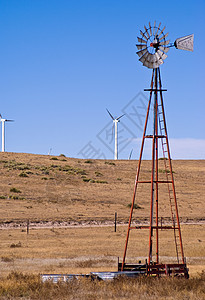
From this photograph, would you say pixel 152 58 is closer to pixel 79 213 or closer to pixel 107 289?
pixel 107 289

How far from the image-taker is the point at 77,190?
73.0 m

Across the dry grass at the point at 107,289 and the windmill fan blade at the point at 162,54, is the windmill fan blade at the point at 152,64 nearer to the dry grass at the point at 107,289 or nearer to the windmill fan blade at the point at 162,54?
the windmill fan blade at the point at 162,54

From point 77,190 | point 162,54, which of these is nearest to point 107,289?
point 162,54

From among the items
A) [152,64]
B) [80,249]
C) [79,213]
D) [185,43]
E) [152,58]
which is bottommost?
[80,249]

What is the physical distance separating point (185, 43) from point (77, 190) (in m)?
51.2

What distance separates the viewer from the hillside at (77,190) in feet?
189

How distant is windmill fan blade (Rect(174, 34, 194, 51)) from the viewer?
23.1m

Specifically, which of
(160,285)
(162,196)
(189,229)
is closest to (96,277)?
(160,285)

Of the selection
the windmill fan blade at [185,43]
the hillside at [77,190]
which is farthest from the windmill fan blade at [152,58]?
the hillside at [77,190]

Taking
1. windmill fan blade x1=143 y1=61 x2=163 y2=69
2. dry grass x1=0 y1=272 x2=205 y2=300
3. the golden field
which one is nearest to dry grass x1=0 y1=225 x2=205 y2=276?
the golden field

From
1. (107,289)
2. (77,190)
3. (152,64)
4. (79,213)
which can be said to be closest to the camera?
(107,289)

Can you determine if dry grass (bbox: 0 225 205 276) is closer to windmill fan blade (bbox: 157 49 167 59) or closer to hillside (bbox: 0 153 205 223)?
hillside (bbox: 0 153 205 223)

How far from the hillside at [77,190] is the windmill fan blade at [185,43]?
103ft

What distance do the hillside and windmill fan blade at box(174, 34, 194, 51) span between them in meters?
31.3
